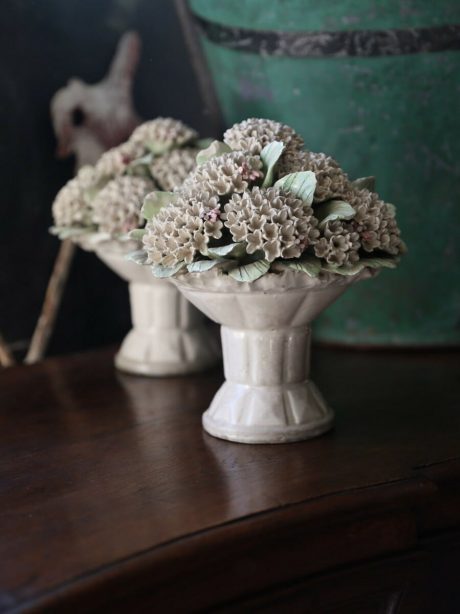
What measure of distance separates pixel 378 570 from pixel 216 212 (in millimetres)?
369

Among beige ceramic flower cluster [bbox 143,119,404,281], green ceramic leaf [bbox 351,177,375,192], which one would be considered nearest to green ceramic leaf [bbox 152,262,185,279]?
beige ceramic flower cluster [bbox 143,119,404,281]

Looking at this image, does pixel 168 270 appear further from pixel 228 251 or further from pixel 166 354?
pixel 166 354

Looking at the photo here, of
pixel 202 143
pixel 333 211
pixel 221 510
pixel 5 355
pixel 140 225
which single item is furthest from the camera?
pixel 5 355

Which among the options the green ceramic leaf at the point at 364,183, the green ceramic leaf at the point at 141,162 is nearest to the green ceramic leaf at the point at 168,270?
the green ceramic leaf at the point at 364,183

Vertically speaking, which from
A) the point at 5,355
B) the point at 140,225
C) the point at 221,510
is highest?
the point at 140,225

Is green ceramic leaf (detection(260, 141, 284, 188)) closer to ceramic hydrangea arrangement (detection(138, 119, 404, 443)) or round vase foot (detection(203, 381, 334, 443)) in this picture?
ceramic hydrangea arrangement (detection(138, 119, 404, 443))

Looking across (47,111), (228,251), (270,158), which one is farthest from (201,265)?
(47,111)

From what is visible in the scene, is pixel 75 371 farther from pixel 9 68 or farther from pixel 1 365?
pixel 9 68

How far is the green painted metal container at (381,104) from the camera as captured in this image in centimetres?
128

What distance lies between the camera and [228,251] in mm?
891

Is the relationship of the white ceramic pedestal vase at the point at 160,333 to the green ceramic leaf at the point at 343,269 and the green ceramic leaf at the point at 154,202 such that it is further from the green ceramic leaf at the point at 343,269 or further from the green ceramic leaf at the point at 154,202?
the green ceramic leaf at the point at 343,269

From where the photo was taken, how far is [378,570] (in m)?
0.90

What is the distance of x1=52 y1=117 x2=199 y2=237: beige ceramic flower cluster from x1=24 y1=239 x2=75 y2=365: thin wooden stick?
200 mm

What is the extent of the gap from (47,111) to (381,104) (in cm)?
49
